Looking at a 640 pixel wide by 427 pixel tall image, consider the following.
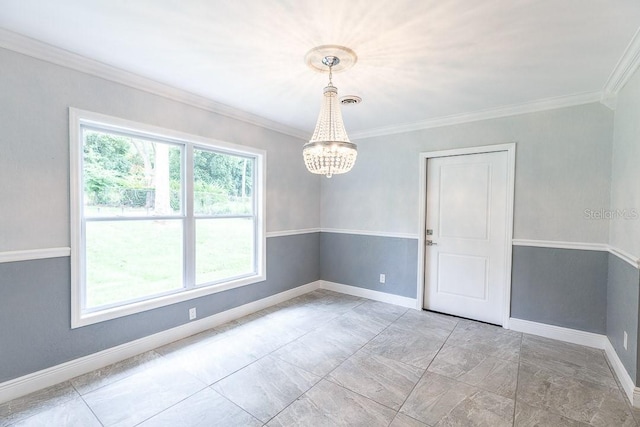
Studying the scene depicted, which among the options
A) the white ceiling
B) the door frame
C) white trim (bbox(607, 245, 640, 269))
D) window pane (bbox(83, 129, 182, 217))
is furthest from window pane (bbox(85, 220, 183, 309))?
white trim (bbox(607, 245, 640, 269))

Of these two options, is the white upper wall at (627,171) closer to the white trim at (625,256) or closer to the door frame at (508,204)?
the white trim at (625,256)

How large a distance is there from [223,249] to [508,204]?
3.33 m

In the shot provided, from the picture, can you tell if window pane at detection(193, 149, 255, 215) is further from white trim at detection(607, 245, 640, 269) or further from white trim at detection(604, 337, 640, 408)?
white trim at detection(604, 337, 640, 408)

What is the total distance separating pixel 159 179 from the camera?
2.94m

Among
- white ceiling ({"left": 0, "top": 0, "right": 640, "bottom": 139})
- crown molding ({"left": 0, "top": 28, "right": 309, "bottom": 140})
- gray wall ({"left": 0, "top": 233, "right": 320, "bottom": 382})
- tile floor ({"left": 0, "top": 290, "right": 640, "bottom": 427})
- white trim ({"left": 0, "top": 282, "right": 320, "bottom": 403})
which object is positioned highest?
white ceiling ({"left": 0, "top": 0, "right": 640, "bottom": 139})

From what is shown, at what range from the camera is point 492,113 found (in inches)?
132

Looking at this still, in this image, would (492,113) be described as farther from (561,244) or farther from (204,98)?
(204,98)

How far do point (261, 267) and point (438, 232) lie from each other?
2.37 metres

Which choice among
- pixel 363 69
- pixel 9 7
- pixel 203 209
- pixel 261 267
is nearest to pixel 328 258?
pixel 261 267

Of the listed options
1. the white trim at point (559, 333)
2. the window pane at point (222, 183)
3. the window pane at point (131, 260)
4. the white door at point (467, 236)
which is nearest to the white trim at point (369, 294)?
the white door at point (467, 236)

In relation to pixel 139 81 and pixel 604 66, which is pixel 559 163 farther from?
pixel 139 81

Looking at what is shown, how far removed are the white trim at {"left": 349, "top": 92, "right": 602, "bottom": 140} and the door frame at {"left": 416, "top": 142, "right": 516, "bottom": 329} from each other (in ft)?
1.11

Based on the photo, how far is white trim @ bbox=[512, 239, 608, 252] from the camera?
2869 mm

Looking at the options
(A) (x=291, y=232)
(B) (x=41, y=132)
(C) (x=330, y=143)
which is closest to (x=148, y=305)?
(B) (x=41, y=132)
